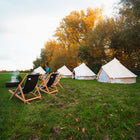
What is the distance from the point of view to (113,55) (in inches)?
558

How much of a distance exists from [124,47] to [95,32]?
4262 mm

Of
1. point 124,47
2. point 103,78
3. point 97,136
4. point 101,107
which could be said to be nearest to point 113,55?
point 124,47

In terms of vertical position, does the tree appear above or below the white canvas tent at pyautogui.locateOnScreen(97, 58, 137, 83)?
above

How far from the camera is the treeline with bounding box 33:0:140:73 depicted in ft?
32.9

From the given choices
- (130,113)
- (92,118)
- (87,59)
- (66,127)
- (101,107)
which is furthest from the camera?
(87,59)

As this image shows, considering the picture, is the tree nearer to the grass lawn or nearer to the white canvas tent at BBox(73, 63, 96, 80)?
the white canvas tent at BBox(73, 63, 96, 80)

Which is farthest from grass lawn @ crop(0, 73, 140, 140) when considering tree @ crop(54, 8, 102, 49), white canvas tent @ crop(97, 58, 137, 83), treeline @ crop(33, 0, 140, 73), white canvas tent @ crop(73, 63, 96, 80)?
tree @ crop(54, 8, 102, 49)

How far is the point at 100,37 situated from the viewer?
13609 millimetres

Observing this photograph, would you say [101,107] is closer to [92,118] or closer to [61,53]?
[92,118]

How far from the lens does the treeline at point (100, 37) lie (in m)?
10.0

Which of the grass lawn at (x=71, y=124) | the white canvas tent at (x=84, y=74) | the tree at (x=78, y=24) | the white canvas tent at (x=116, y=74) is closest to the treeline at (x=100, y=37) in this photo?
the tree at (x=78, y=24)

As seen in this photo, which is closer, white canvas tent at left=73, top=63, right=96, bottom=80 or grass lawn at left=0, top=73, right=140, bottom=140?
grass lawn at left=0, top=73, right=140, bottom=140

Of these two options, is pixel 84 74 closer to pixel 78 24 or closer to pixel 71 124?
pixel 71 124

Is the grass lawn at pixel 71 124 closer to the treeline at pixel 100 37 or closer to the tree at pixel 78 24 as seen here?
the treeline at pixel 100 37
